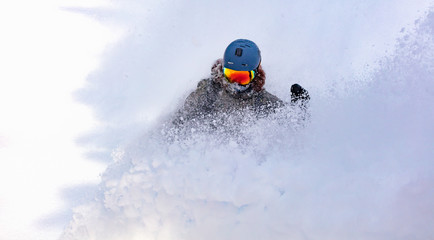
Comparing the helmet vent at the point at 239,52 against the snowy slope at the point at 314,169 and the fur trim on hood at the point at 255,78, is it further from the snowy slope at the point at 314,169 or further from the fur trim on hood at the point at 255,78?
the snowy slope at the point at 314,169

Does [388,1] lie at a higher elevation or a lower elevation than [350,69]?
higher

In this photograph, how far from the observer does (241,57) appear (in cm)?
229

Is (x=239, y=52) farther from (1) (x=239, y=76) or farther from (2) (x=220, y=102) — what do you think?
(2) (x=220, y=102)

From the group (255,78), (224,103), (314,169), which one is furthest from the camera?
(224,103)

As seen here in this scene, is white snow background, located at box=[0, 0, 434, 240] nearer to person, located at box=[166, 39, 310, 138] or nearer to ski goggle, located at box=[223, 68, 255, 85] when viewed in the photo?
person, located at box=[166, 39, 310, 138]

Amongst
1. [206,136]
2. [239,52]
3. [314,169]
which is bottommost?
[314,169]

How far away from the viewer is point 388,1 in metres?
3.33

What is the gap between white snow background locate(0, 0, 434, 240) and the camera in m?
2.14

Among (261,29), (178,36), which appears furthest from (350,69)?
(178,36)

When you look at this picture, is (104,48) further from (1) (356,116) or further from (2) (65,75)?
(1) (356,116)

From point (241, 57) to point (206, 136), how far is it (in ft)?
1.74

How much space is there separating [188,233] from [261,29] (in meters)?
1.93

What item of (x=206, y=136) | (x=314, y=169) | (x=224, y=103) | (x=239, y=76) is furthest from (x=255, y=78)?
(x=314, y=169)

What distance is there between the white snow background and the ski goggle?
0.31 metres
